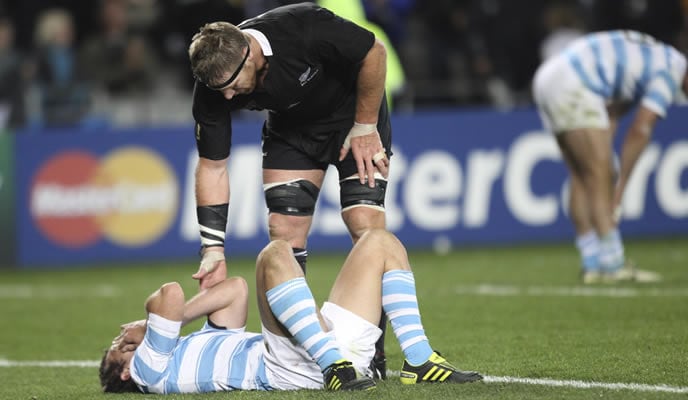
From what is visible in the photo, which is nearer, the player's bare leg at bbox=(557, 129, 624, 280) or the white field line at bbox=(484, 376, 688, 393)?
the white field line at bbox=(484, 376, 688, 393)

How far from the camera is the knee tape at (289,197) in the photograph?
21.5ft

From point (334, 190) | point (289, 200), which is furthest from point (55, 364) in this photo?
point (334, 190)

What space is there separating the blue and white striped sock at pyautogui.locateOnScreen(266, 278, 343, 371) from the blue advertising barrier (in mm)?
7601

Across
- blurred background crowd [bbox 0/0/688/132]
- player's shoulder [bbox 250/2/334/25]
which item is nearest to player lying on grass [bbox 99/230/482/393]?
player's shoulder [bbox 250/2/334/25]

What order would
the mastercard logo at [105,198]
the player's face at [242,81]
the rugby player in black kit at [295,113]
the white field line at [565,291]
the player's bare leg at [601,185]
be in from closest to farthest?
the player's face at [242,81] < the rugby player in black kit at [295,113] < the white field line at [565,291] < the player's bare leg at [601,185] < the mastercard logo at [105,198]

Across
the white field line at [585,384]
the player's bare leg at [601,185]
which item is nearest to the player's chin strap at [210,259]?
the white field line at [585,384]

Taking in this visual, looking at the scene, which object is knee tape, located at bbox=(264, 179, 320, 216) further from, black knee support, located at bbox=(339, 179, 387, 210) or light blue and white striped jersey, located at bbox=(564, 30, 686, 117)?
light blue and white striped jersey, located at bbox=(564, 30, 686, 117)

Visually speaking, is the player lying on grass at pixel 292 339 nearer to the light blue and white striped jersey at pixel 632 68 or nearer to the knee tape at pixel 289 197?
the knee tape at pixel 289 197

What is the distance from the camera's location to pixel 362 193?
252 inches

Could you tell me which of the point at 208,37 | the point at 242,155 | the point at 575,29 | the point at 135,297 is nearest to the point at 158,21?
the point at 242,155

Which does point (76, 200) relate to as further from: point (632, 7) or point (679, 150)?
point (632, 7)

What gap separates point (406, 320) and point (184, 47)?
1047 centimetres

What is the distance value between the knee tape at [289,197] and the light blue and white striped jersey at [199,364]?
0.86 metres

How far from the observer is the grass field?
5734 millimetres
